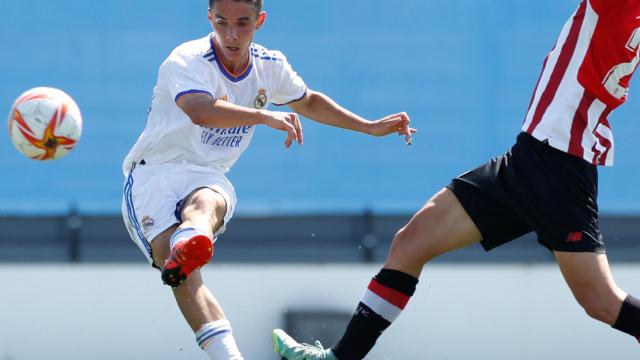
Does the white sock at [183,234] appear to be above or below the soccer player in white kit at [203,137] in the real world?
below

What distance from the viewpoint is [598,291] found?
3.83 m

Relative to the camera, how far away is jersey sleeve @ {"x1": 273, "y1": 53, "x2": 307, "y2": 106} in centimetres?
457

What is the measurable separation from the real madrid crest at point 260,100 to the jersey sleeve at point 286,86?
11 cm

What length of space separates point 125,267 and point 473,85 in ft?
7.27

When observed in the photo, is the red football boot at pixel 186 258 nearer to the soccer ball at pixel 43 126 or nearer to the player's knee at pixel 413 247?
the player's knee at pixel 413 247

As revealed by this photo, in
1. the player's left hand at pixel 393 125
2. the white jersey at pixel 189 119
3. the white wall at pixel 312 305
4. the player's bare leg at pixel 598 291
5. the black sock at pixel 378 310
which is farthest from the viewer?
the white wall at pixel 312 305

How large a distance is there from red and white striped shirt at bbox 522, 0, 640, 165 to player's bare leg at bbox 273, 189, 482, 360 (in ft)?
1.43

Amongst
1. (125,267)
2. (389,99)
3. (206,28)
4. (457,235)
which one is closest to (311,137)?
(389,99)

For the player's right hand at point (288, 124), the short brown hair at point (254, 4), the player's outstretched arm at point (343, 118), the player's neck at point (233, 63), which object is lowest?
the player's right hand at point (288, 124)

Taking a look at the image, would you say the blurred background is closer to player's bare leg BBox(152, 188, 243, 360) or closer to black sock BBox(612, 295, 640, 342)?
player's bare leg BBox(152, 188, 243, 360)

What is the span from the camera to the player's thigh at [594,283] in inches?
151

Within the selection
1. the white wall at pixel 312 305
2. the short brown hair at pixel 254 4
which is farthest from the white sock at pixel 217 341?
the white wall at pixel 312 305

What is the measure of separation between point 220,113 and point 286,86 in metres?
0.69

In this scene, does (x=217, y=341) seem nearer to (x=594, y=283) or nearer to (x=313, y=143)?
Result: (x=594, y=283)
